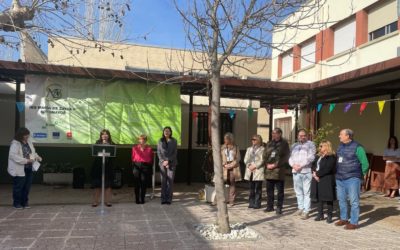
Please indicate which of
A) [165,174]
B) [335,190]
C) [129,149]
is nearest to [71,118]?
[165,174]

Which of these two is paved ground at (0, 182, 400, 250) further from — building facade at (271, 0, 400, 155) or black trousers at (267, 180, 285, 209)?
building facade at (271, 0, 400, 155)

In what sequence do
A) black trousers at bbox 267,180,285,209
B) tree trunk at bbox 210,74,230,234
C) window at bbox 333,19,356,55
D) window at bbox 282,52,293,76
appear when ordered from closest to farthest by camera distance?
tree trunk at bbox 210,74,230,234 < black trousers at bbox 267,180,285,209 < window at bbox 333,19,356,55 < window at bbox 282,52,293,76

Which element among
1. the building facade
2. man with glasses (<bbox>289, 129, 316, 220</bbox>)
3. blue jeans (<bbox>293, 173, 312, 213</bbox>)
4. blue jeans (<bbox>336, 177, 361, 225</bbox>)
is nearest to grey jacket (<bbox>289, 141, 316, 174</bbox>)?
man with glasses (<bbox>289, 129, 316, 220</bbox>)

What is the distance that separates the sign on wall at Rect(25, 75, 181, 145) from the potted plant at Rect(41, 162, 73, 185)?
3.09 meters

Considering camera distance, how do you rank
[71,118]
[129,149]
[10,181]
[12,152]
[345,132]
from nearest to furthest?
[345,132], [12,152], [71,118], [10,181], [129,149]

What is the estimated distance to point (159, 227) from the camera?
705cm

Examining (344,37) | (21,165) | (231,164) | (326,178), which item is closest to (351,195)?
(326,178)

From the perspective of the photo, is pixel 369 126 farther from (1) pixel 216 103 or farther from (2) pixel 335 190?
(1) pixel 216 103

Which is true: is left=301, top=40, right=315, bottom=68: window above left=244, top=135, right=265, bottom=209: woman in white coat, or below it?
above

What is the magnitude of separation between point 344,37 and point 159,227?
10497mm

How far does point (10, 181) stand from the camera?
501 inches

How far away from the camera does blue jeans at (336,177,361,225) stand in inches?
285

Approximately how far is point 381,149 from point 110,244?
9.90 metres

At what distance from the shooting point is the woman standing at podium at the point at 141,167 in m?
9.23
